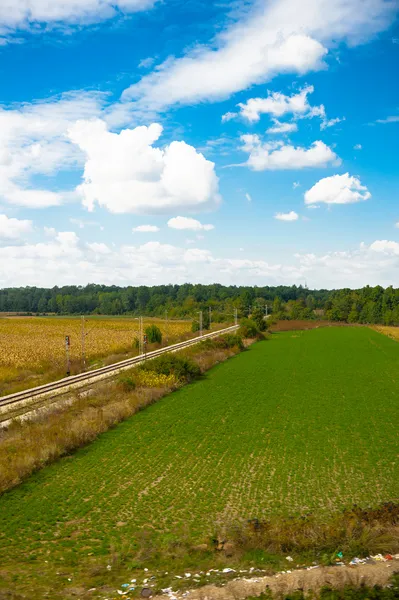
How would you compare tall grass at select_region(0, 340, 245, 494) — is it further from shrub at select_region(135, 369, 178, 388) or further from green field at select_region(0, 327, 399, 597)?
green field at select_region(0, 327, 399, 597)

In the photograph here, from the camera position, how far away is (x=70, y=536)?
12602mm

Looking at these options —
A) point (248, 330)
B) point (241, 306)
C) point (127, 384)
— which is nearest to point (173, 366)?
point (127, 384)

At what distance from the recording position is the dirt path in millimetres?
9430

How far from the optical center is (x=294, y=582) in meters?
9.67

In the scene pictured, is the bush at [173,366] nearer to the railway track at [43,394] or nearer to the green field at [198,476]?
the railway track at [43,394]

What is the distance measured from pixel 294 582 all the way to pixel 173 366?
2800 cm

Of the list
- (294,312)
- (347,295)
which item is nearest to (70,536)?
(294,312)

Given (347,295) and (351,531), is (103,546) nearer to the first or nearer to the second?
(351,531)

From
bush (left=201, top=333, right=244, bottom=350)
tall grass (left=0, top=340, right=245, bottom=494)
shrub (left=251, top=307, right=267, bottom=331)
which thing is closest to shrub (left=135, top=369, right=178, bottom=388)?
tall grass (left=0, top=340, right=245, bottom=494)

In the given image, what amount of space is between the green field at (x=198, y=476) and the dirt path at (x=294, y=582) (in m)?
2.63

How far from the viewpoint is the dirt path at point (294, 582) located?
9.43 metres

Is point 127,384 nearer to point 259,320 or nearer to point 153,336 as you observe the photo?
point 153,336

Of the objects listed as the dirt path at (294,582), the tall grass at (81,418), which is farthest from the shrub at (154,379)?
the dirt path at (294,582)

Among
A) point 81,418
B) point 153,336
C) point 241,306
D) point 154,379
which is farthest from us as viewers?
point 241,306
